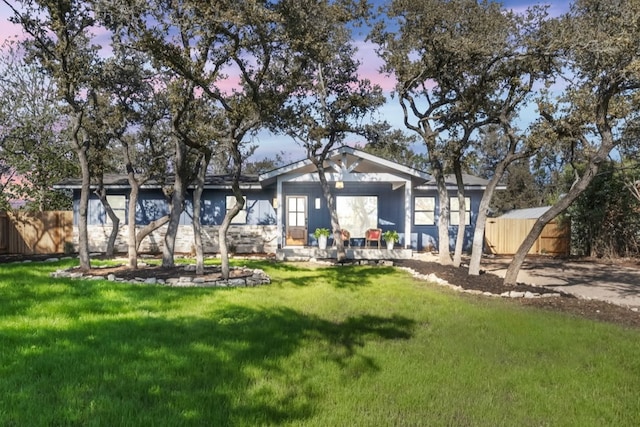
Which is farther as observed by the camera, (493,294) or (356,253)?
(356,253)

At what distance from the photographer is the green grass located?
338 centimetres

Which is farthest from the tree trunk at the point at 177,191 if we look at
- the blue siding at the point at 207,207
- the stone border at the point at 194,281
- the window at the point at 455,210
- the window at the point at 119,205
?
the window at the point at 455,210

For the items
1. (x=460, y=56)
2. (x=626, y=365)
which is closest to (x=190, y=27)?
(x=460, y=56)

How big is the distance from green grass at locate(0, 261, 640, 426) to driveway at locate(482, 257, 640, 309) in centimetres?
314

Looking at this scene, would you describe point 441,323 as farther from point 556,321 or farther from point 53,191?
point 53,191

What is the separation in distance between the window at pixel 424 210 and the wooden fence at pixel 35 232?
14.1 meters

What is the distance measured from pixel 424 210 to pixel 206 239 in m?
9.01

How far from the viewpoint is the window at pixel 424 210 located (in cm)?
1895

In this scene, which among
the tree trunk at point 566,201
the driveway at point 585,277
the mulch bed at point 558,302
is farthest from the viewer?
the driveway at point 585,277

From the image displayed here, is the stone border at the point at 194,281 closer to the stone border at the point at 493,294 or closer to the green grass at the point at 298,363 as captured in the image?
the green grass at the point at 298,363

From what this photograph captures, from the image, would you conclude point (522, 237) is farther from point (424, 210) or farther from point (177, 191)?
point (177, 191)

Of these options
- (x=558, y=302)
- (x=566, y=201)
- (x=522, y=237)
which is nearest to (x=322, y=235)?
(x=566, y=201)

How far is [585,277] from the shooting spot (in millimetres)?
12008

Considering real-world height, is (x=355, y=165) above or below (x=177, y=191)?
above
